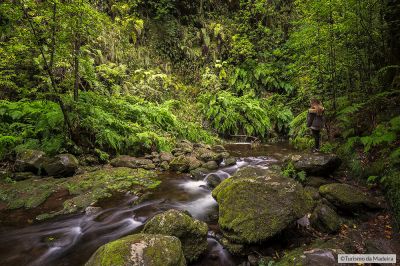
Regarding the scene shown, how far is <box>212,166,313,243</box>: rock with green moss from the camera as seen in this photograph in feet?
13.7

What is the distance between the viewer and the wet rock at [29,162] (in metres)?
6.89

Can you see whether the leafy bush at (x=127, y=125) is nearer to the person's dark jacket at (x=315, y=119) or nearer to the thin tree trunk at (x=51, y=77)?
the thin tree trunk at (x=51, y=77)

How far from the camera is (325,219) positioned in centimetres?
445

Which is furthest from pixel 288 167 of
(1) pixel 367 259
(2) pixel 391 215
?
(1) pixel 367 259

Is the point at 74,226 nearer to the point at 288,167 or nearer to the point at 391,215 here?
the point at 288,167

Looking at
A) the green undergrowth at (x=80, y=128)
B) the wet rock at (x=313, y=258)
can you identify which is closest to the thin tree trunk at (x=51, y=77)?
the green undergrowth at (x=80, y=128)

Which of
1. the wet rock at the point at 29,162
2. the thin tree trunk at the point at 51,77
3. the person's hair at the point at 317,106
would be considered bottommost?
the wet rock at the point at 29,162

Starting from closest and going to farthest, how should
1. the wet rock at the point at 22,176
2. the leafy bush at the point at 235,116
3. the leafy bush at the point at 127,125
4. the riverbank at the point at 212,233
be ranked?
the riverbank at the point at 212,233, the wet rock at the point at 22,176, the leafy bush at the point at 127,125, the leafy bush at the point at 235,116

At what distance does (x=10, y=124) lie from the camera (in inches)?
318

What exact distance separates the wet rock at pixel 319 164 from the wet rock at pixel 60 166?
5503 mm

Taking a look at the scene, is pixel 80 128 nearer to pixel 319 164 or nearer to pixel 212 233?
pixel 212 233

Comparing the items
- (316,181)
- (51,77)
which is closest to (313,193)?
(316,181)

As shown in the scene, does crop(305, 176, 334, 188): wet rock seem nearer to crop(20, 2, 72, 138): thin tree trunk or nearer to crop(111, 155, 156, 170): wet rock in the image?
crop(111, 155, 156, 170): wet rock

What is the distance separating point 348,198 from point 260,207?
5.18 ft
